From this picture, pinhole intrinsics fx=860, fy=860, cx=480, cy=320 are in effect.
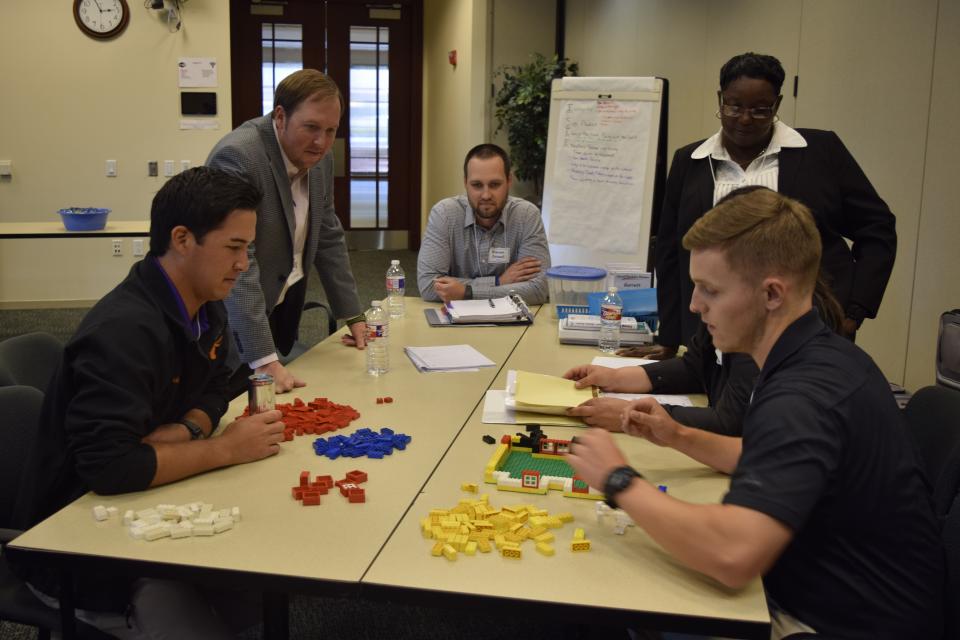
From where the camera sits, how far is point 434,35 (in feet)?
31.5

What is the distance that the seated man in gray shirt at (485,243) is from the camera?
3781 millimetres

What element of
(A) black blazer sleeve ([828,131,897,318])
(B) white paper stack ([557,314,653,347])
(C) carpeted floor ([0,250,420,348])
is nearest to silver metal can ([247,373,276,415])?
(B) white paper stack ([557,314,653,347])

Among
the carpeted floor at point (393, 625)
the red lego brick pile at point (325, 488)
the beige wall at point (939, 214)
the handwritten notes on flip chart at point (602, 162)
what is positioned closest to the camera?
the red lego brick pile at point (325, 488)

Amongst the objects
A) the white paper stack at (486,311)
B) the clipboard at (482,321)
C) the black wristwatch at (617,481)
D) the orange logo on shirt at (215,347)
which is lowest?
the clipboard at (482,321)

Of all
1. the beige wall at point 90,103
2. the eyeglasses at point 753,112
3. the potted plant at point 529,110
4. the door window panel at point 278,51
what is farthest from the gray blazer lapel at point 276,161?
the door window panel at point 278,51

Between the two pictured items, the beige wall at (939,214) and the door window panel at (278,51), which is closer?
the beige wall at (939,214)

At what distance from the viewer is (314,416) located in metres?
2.18

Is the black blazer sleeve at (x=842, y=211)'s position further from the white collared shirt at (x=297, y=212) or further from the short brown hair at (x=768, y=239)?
the white collared shirt at (x=297, y=212)

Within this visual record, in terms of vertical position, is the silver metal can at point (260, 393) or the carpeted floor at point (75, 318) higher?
the silver metal can at point (260, 393)

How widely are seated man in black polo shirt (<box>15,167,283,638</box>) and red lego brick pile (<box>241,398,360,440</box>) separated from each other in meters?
0.16

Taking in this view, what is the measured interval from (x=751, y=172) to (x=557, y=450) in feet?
4.13

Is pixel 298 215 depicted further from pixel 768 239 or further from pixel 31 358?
pixel 768 239

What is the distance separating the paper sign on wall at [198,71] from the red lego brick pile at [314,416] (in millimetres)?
6125

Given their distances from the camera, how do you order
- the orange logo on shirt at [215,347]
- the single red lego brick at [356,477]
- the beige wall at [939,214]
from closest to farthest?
the single red lego brick at [356,477] < the orange logo on shirt at [215,347] < the beige wall at [939,214]
